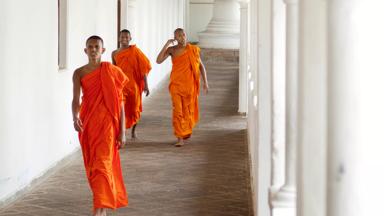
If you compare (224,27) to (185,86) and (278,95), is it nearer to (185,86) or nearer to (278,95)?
(185,86)

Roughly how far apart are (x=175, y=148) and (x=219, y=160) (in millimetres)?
1143

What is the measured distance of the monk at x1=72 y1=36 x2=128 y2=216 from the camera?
679 cm

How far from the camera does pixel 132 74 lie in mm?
12023

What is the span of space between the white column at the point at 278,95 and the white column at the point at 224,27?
23.2 meters

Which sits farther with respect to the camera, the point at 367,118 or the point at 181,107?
the point at 181,107

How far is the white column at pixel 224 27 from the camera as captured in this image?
2803 cm

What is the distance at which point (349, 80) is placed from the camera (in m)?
1.62

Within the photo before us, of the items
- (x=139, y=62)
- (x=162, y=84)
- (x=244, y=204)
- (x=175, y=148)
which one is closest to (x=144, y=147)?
(x=175, y=148)

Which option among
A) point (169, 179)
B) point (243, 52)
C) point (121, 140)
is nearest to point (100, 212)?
point (121, 140)

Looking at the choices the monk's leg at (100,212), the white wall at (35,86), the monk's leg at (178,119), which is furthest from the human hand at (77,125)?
the monk's leg at (178,119)

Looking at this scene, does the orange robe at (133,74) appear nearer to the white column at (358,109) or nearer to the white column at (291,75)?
the white column at (291,75)

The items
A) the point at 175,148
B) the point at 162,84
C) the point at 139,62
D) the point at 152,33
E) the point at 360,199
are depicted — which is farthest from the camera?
the point at 162,84

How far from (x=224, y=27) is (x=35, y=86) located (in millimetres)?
19927

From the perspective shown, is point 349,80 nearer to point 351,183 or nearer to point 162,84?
point 351,183
